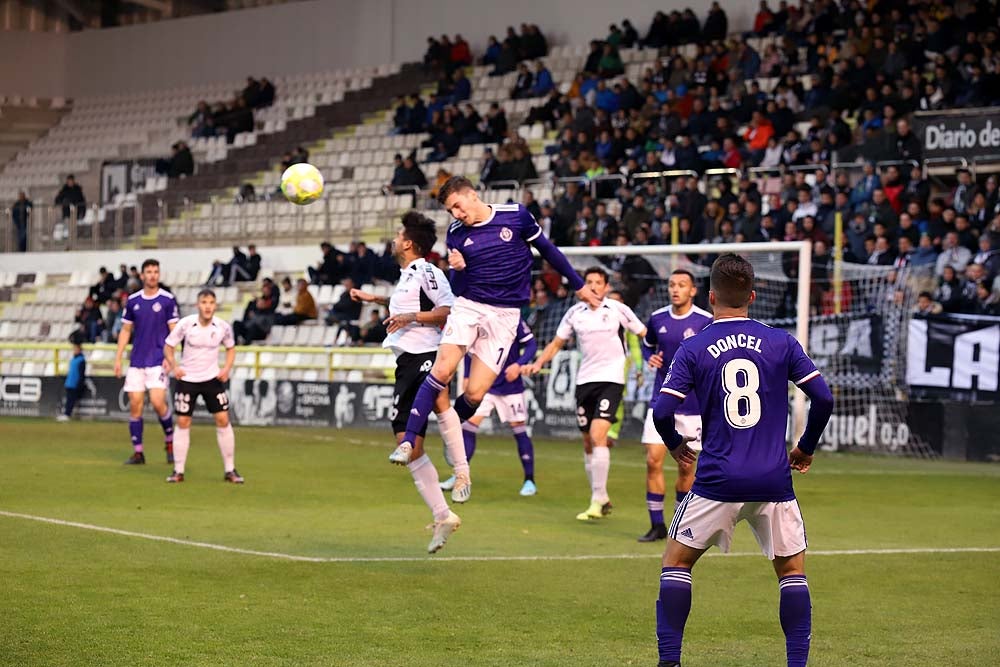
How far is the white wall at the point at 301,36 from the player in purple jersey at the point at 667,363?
23.6 m

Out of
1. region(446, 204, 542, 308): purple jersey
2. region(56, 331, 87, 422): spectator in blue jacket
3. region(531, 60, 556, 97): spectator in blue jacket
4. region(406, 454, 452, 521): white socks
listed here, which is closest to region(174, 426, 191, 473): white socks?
region(406, 454, 452, 521): white socks

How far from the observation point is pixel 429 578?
9.60m

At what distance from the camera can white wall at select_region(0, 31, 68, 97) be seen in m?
46.8

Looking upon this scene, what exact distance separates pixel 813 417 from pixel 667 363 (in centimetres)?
589

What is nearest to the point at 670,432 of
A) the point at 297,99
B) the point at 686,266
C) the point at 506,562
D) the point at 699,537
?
the point at 699,537

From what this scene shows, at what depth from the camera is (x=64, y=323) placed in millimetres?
34219

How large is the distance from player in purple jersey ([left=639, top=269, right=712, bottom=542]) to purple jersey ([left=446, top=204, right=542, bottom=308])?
6.97ft

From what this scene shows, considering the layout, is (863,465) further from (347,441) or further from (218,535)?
(218,535)

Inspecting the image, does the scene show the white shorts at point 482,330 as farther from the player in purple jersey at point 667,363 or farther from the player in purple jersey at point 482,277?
the player in purple jersey at point 667,363

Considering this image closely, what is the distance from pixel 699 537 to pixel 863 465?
1404 centimetres

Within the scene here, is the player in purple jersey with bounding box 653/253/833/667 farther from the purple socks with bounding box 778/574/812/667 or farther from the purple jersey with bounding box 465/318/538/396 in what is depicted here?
the purple jersey with bounding box 465/318/538/396

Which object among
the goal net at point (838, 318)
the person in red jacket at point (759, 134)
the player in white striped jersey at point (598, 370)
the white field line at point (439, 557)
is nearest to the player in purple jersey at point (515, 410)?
the player in white striped jersey at point (598, 370)

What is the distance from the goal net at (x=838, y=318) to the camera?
20875mm

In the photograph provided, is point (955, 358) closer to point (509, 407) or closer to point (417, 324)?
point (509, 407)
